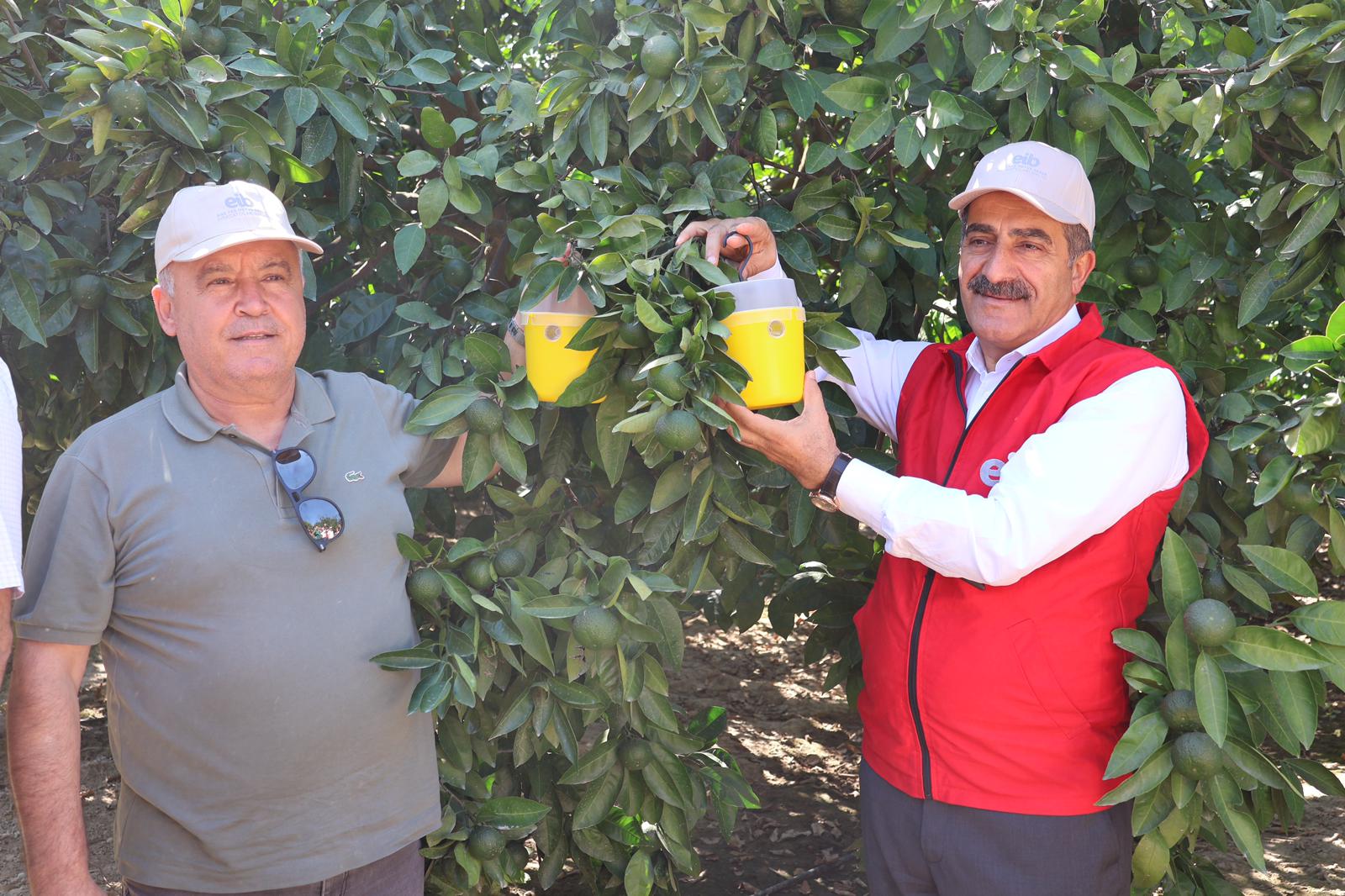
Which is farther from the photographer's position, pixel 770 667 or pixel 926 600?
pixel 770 667

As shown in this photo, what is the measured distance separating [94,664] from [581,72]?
4.25 meters

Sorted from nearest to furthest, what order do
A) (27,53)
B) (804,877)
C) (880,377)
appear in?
(27,53) → (880,377) → (804,877)

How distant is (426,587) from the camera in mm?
2084

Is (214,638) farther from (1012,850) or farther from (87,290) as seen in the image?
(1012,850)

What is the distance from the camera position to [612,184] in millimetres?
2215

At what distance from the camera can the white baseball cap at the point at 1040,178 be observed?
2.18 m

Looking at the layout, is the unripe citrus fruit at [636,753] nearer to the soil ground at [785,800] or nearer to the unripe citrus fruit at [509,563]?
the unripe citrus fruit at [509,563]

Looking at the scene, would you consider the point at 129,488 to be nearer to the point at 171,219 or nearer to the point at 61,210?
the point at 171,219

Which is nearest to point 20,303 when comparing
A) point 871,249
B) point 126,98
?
point 126,98

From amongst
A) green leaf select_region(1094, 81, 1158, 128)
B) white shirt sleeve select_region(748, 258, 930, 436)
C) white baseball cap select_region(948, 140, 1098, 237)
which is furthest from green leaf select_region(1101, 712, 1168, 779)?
green leaf select_region(1094, 81, 1158, 128)

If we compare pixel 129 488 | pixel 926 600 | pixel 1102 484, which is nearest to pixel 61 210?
pixel 129 488

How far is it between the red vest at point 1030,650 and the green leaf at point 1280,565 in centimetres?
16

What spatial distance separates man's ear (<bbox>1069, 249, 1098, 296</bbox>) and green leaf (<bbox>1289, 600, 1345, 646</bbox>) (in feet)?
2.37

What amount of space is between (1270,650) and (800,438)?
0.85 m
